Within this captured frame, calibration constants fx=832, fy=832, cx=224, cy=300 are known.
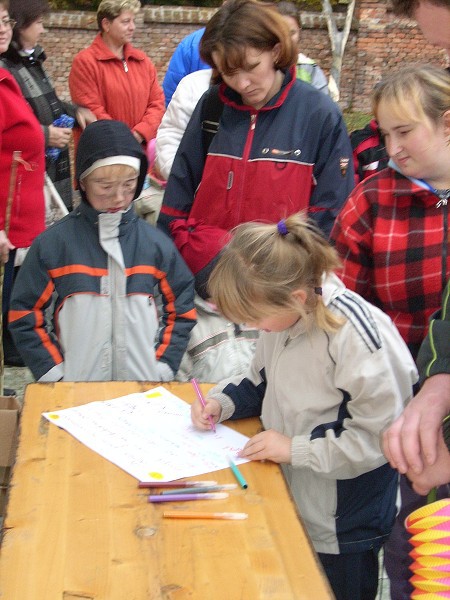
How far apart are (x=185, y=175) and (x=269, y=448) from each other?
1519 mm

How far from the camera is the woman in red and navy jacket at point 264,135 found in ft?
9.33

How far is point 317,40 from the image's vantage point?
38.8 ft

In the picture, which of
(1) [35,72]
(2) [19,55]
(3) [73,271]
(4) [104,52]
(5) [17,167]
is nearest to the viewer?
(3) [73,271]

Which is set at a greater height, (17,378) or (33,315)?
(33,315)

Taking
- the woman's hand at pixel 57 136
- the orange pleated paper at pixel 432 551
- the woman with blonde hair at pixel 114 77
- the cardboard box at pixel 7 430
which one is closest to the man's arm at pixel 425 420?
the orange pleated paper at pixel 432 551

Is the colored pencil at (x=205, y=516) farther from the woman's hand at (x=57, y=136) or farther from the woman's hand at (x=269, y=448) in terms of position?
the woman's hand at (x=57, y=136)

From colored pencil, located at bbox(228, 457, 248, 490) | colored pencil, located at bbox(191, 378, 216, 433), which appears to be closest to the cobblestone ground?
colored pencil, located at bbox(191, 378, 216, 433)

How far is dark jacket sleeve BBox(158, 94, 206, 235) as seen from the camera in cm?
308

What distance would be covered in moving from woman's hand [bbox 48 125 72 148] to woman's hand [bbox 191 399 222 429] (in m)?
2.69

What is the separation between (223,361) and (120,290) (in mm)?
417

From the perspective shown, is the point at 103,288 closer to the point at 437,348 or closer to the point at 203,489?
the point at 203,489

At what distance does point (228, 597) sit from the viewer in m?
1.39

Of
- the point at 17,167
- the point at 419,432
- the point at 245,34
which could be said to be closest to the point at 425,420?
the point at 419,432

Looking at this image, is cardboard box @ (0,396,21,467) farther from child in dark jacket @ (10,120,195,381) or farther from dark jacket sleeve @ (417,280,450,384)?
dark jacket sleeve @ (417,280,450,384)
